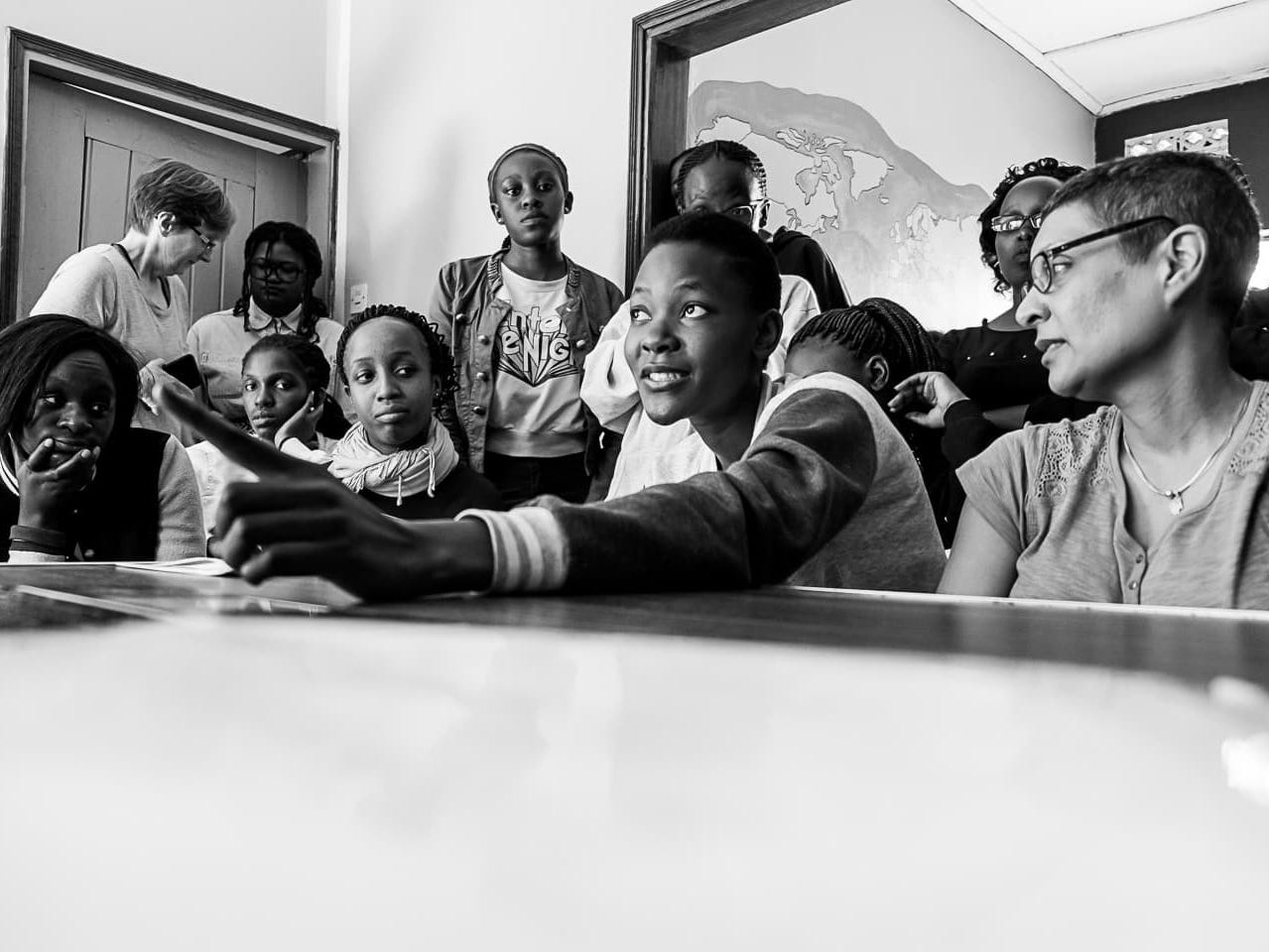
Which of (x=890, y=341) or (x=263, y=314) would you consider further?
(x=263, y=314)

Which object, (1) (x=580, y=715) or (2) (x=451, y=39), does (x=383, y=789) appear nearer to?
(1) (x=580, y=715)

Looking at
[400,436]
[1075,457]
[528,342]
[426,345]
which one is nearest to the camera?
[1075,457]

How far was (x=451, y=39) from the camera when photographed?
3.53m

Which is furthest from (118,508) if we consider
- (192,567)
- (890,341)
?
(890,341)

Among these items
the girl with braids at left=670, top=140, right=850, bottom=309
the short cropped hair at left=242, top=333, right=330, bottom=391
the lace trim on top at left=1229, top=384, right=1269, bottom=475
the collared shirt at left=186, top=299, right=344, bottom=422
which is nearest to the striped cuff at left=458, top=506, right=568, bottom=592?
the lace trim on top at left=1229, top=384, right=1269, bottom=475

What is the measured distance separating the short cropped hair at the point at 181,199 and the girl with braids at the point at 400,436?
0.68 metres

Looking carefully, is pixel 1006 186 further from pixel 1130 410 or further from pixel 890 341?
pixel 1130 410

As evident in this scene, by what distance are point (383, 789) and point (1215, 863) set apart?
0.14 metres

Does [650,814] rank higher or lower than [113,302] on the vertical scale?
lower

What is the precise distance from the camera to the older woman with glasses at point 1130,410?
0.98m

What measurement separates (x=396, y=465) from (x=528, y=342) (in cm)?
72

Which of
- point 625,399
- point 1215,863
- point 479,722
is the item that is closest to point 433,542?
point 479,722

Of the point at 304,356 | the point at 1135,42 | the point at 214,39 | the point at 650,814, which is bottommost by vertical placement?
the point at 650,814

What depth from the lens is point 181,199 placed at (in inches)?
107
